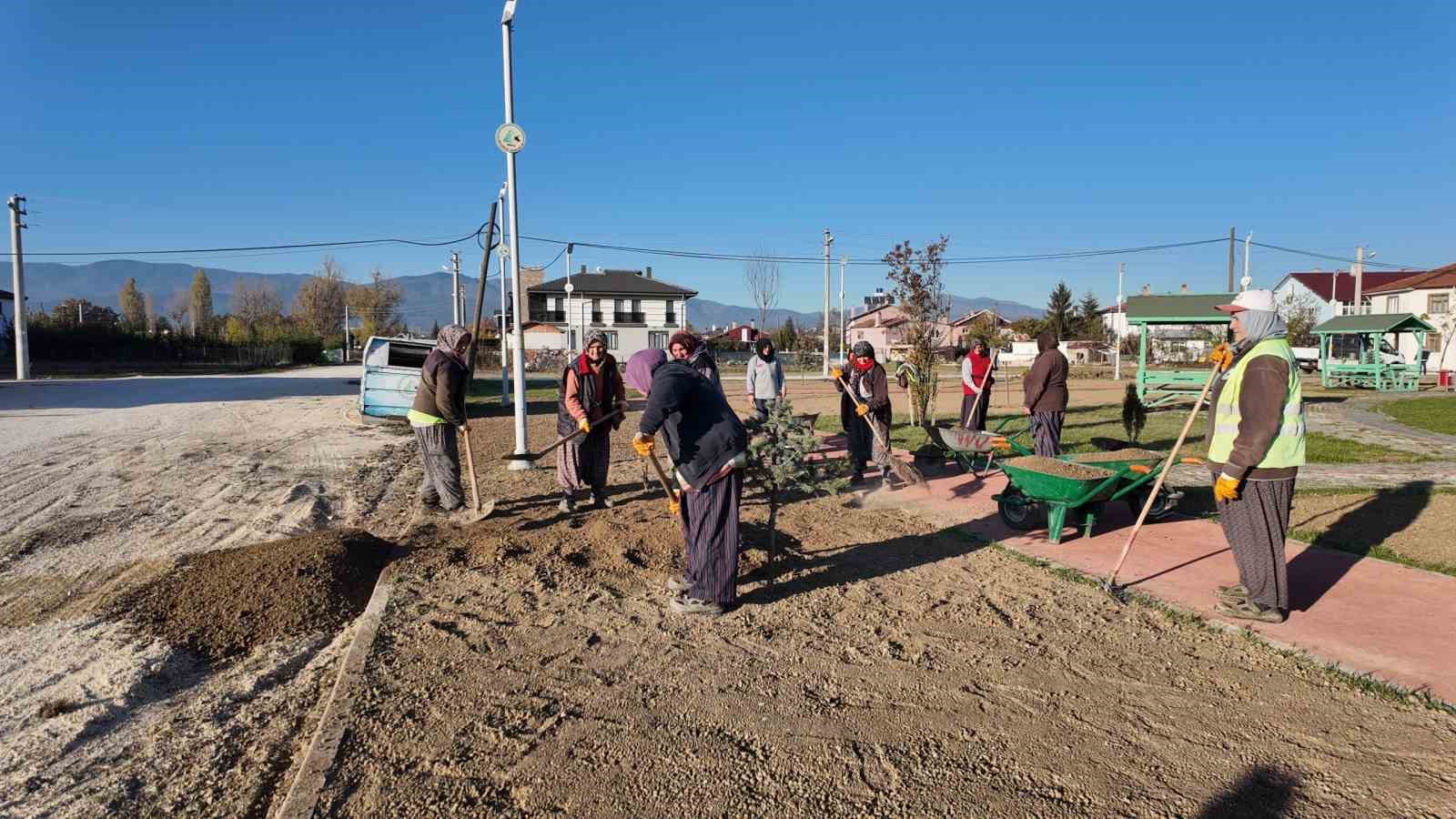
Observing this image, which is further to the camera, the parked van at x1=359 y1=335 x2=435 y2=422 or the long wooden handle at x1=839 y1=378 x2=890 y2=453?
the parked van at x1=359 y1=335 x2=435 y2=422

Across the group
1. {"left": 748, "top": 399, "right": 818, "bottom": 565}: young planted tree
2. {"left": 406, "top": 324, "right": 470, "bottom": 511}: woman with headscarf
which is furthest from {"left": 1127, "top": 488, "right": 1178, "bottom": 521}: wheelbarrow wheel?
{"left": 406, "top": 324, "right": 470, "bottom": 511}: woman with headscarf

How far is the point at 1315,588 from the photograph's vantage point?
16.6ft

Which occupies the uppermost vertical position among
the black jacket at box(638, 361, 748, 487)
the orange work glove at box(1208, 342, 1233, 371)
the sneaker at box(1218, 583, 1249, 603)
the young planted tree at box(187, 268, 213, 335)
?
the young planted tree at box(187, 268, 213, 335)

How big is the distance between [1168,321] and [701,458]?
19.9m

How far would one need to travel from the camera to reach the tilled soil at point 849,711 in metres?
2.88

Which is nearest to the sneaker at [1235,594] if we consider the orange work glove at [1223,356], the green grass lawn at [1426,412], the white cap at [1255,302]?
the orange work glove at [1223,356]

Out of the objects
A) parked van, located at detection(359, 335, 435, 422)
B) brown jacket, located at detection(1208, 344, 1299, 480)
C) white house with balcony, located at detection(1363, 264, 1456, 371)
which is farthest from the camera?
white house with balcony, located at detection(1363, 264, 1456, 371)

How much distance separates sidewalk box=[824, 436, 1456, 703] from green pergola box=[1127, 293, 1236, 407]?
13.5m

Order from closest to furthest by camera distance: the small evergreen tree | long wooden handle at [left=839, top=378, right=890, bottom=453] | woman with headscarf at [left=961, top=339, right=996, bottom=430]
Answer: long wooden handle at [left=839, top=378, right=890, bottom=453] < woman with headscarf at [left=961, top=339, right=996, bottom=430] < the small evergreen tree

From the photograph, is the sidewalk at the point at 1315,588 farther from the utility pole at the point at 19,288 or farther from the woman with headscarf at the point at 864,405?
the utility pole at the point at 19,288

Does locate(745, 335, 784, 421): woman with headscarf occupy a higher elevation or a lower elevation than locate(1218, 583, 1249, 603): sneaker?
higher

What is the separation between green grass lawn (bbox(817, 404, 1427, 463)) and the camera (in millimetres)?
10375

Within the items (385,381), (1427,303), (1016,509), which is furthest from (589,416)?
(1427,303)

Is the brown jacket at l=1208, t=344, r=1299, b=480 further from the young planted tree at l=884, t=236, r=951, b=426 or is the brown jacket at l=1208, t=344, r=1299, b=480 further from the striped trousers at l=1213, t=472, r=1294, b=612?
the young planted tree at l=884, t=236, r=951, b=426
